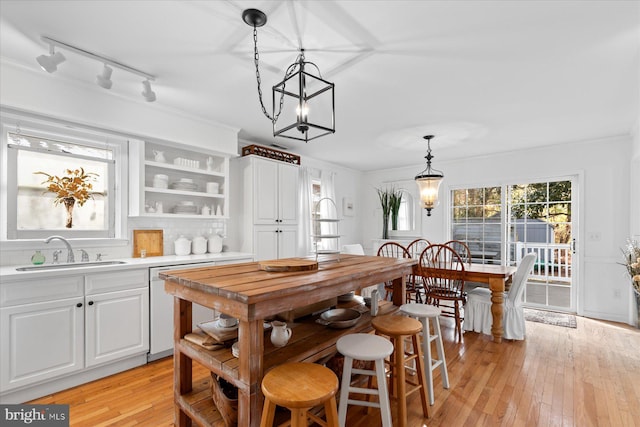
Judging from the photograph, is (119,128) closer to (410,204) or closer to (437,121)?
(437,121)

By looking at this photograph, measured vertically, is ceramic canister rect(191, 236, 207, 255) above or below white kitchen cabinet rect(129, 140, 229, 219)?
below

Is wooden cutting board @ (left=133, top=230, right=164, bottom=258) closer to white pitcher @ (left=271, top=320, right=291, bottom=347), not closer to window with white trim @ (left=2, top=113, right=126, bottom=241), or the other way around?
window with white trim @ (left=2, top=113, right=126, bottom=241)

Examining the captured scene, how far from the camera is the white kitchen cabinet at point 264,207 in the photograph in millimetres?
3896

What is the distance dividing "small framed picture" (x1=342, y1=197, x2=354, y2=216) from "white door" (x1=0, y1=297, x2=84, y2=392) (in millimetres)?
4504

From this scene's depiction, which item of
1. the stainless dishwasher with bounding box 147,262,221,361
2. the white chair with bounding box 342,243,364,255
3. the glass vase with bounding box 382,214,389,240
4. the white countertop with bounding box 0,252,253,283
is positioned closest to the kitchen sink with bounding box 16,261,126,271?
the white countertop with bounding box 0,252,253,283

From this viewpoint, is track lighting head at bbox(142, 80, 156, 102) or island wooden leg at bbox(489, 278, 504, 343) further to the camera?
island wooden leg at bbox(489, 278, 504, 343)

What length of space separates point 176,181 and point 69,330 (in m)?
1.77

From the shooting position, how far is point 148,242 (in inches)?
128

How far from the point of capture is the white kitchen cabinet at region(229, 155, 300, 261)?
12.8 ft

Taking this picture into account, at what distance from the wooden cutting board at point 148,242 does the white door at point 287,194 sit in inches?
58.8

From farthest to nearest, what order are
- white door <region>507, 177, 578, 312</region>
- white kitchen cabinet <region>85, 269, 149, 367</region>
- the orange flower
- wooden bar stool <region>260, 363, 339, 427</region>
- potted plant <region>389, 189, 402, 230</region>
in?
1. potted plant <region>389, 189, 402, 230</region>
2. white door <region>507, 177, 578, 312</region>
3. the orange flower
4. white kitchen cabinet <region>85, 269, 149, 367</region>
5. wooden bar stool <region>260, 363, 339, 427</region>

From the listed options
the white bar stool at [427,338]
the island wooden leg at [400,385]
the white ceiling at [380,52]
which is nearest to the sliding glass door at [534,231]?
the white ceiling at [380,52]

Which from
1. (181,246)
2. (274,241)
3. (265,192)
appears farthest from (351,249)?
(181,246)

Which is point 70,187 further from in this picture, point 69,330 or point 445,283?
point 445,283
